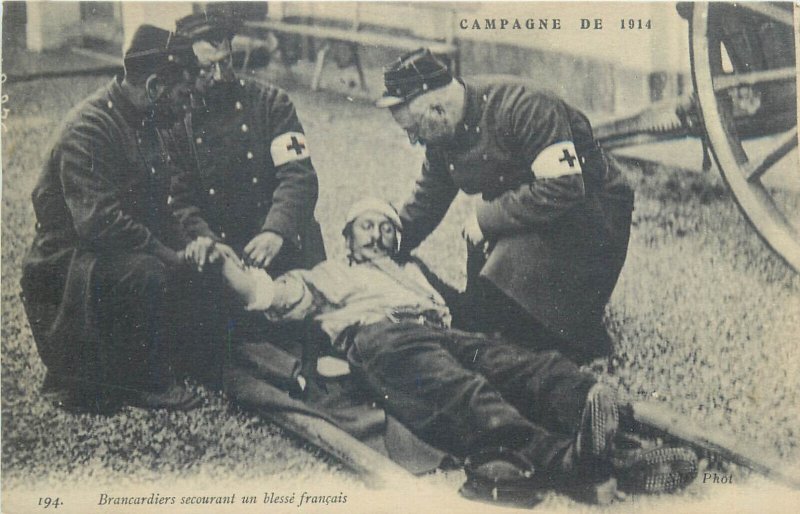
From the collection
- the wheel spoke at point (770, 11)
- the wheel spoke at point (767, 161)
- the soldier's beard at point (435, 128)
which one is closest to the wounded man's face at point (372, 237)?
the soldier's beard at point (435, 128)

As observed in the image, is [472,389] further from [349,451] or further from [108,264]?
[108,264]

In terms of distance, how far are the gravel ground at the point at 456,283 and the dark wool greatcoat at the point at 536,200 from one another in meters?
0.12

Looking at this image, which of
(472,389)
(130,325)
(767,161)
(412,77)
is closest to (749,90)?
(767,161)

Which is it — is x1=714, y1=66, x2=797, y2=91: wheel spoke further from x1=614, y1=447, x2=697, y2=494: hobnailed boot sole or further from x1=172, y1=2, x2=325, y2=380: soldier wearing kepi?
x1=172, y1=2, x2=325, y2=380: soldier wearing kepi

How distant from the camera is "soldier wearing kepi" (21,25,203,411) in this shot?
4.73 metres

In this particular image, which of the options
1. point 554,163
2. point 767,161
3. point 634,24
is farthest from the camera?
point 634,24

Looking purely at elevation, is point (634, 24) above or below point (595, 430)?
above

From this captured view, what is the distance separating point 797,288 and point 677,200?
2.72ft

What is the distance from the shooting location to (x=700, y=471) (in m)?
4.84

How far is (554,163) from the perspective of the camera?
4820 millimetres

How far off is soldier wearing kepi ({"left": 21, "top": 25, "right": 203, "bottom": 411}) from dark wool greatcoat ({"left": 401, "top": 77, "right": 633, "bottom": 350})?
1387 mm

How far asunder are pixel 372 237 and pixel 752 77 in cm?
235

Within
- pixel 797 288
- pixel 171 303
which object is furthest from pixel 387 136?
pixel 797 288

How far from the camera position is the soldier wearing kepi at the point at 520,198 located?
15.8 feet
